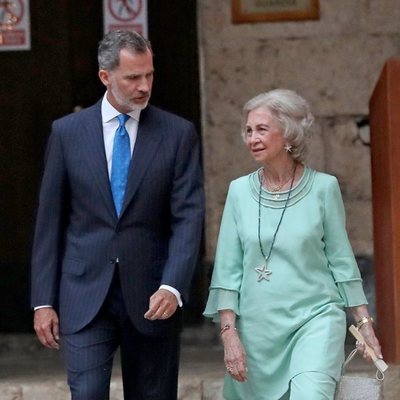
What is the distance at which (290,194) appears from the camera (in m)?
5.43

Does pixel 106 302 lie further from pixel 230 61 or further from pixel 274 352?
pixel 230 61

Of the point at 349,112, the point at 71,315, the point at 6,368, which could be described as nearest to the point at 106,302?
the point at 71,315

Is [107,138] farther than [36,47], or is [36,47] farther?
[36,47]

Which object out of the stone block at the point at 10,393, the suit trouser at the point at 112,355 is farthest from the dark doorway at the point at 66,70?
the suit trouser at the point at 112,355

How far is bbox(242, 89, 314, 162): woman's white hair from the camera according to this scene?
5438mm

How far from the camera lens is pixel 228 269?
17.9ft

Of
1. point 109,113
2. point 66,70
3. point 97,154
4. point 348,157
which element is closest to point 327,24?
point 348,157

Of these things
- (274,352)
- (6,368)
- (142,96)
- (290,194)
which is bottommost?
(6,368)

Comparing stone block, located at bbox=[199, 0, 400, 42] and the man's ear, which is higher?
stone block, located at bbox=[199, 0, 400, 42]

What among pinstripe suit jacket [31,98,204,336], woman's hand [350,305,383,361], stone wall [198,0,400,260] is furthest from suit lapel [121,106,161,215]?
stone wall [198,0,400,260]

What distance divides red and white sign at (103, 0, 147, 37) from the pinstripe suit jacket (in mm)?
2854

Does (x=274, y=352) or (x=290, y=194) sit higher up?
(x=290, y=194)

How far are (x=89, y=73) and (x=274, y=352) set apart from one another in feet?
10.9

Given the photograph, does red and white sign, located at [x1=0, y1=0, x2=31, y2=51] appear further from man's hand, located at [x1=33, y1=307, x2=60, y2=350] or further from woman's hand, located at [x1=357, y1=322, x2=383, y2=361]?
woman's hand, located at [x1=357, y1=322, x2=383, y2=361]
